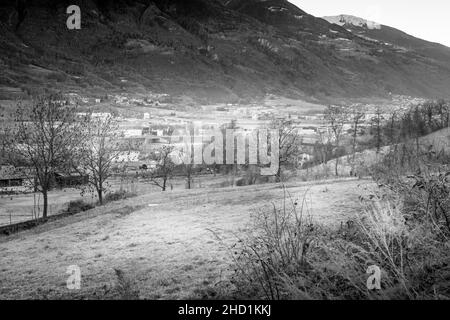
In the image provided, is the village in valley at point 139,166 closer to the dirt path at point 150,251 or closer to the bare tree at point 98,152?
the bare tree at point 98,152

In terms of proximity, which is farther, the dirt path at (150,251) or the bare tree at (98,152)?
the bare tree at (98,152)

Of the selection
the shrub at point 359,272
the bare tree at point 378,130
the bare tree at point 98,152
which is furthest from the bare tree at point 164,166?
the shrub at point 359,272

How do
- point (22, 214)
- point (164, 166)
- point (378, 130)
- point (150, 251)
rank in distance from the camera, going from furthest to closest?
point (164, 166), point (378, 130), point (22, 214), point (150, 251)

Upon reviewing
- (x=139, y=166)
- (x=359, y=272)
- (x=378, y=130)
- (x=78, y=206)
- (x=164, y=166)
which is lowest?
(x=78, y=206)

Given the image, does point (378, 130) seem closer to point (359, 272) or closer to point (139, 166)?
point (139, 166)

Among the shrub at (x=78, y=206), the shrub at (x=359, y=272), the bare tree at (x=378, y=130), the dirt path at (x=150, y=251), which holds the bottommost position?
the shrub at (x=78, y=206)

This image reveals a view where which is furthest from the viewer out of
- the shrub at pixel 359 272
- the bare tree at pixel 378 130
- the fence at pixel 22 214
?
the bare tree at pixel 378 130

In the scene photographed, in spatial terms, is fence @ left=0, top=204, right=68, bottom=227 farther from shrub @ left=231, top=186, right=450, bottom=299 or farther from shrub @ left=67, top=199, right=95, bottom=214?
shrub @ left=231, top=186, right=450, bottom=299

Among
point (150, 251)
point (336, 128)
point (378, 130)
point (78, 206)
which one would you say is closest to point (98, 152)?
point (78, 206)

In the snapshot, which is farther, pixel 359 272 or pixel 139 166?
pixel 139 166

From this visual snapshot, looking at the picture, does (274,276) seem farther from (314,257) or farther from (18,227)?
(18,227)

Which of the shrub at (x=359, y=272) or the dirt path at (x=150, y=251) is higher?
the shrub at (x=359, y=272)

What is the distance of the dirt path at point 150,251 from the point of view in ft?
25.4

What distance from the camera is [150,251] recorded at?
398 inches
